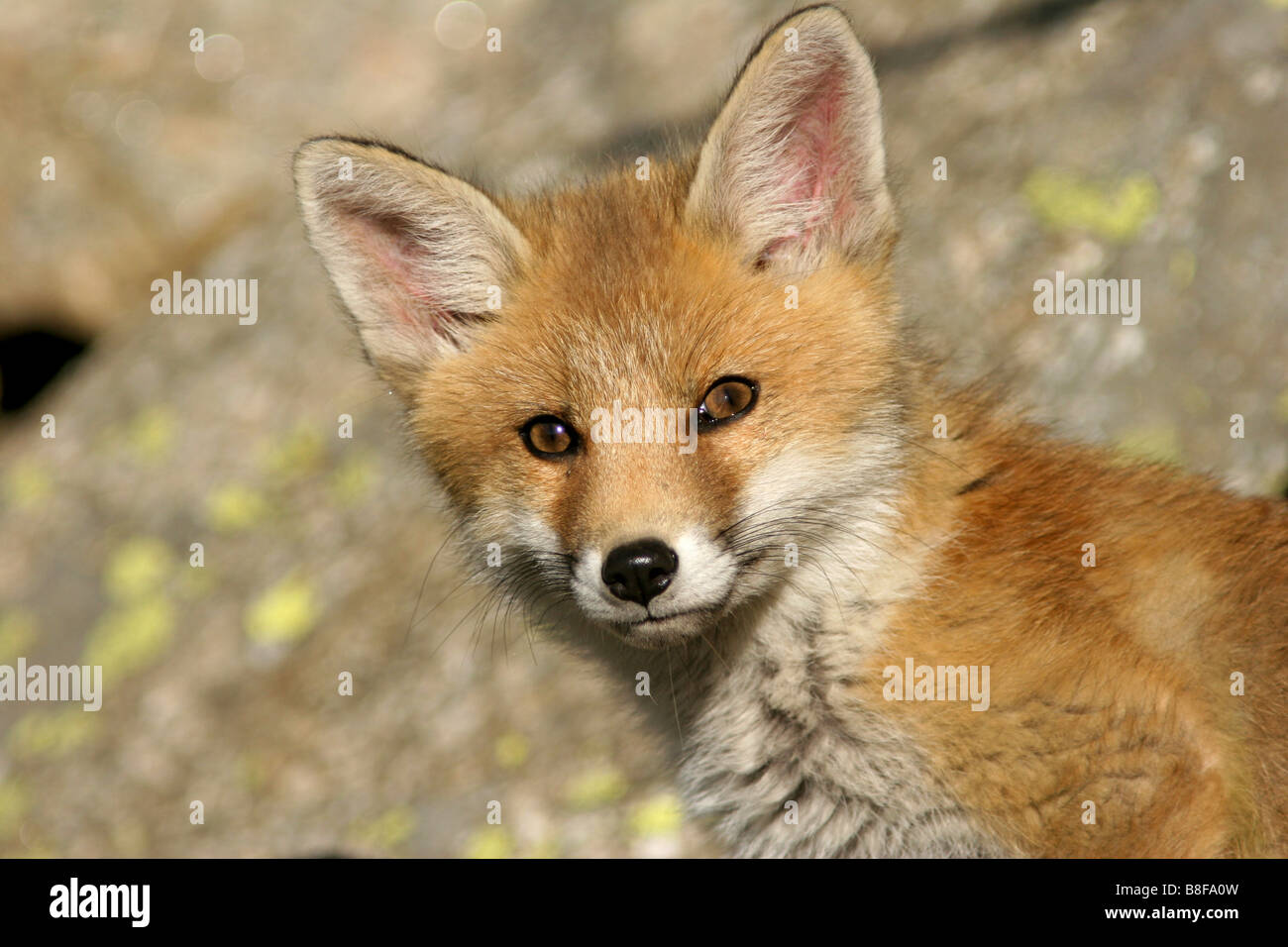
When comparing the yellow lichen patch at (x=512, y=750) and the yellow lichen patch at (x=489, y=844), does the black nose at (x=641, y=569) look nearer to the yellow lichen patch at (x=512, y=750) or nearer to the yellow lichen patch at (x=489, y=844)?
the yellow lichen patch at (x=489, y=844)

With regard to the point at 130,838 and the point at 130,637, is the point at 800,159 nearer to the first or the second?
the point at 130,838

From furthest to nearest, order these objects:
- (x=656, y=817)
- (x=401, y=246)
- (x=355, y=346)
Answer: (x=656, y=817), (x=355, y=346), (x=401, y=246)

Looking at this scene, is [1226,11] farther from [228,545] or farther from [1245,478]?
[228,545]

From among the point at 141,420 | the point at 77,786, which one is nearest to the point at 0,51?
the point at 141,420

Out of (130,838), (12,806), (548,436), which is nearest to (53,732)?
(12,806)

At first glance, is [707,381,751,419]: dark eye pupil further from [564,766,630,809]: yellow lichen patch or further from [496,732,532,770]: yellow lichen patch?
[496,732,532,770]: yellow lichen patch

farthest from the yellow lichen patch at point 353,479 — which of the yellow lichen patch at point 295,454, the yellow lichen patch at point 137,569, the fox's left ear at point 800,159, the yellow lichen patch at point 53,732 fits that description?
the fox's left ear at point 800,159
